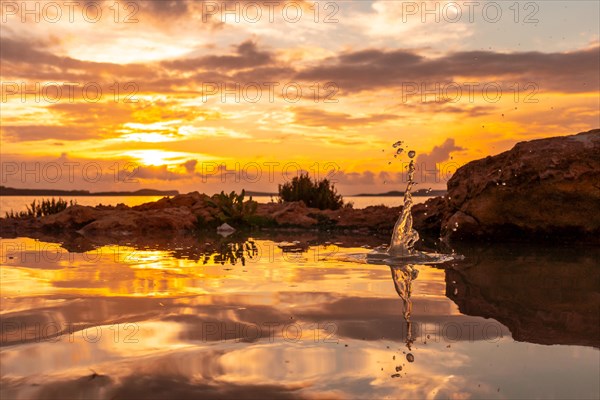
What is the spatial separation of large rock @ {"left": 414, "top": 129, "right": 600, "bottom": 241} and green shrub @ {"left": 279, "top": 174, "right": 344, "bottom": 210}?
7542 millimetres

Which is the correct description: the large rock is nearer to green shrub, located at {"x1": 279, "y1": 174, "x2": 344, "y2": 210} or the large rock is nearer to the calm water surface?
the calm water surface

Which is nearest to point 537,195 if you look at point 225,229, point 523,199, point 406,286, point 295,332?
point 523,199

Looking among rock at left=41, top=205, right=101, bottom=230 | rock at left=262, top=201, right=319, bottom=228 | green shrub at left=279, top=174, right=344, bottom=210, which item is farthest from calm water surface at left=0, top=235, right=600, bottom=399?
green shrub at left=279, top=174, right=344, bottom=210

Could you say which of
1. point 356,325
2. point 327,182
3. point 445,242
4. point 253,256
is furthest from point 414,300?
point 327,182

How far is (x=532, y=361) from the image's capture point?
11.0ft

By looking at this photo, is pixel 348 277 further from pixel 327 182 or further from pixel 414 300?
pixel 327 182

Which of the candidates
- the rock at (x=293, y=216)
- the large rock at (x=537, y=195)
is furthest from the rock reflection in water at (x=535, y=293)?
the rock at (x=293, y=216)

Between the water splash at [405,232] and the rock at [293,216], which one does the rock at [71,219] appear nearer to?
the rock at [293,216]

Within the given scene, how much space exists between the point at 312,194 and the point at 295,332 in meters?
15.9

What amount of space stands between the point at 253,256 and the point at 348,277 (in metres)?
2.48

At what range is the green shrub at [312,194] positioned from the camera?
1961 centimetres

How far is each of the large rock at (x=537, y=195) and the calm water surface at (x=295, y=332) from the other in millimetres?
3850

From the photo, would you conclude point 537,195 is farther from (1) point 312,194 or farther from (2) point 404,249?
(1) point 312,194

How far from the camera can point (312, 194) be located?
65.3ft
